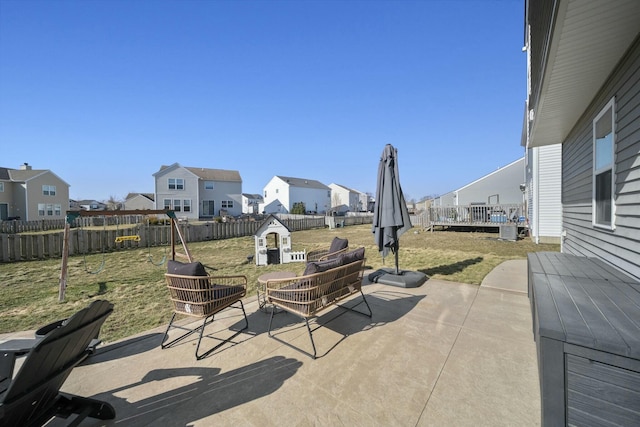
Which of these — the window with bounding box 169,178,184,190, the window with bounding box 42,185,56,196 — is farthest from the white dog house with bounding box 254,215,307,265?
the window with bounding box 42,185,56,196

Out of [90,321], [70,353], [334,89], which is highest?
[334,89]

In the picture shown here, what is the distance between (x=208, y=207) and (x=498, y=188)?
33869 millimetres

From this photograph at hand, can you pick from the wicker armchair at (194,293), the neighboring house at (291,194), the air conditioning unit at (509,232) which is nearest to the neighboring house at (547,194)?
the air conditioning unit at (509,232)

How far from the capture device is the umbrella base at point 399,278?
5.13m

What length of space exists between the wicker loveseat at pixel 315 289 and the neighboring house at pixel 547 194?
1133 cm

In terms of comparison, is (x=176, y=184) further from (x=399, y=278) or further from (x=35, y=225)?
(x=399, y=278)

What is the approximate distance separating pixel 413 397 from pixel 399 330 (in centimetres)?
122

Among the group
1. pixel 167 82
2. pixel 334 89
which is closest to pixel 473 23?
pixel 334 89

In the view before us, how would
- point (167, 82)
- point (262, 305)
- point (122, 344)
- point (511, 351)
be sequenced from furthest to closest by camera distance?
point (167, 82)
point (262, 305)
point (122, 344)
point (511, 351)

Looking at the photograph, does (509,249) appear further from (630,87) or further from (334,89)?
(334,89)

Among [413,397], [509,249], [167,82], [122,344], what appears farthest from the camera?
[167,82]

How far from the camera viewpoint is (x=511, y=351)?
2840 millimetres

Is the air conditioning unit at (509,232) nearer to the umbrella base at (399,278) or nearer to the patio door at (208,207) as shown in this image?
the umbrella base at (399,278)

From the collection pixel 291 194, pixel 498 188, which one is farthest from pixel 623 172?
pixel 291 194
